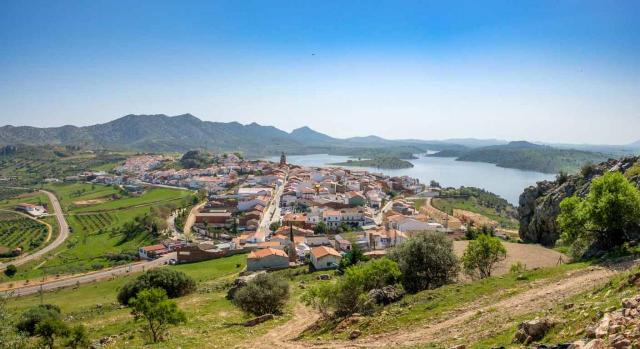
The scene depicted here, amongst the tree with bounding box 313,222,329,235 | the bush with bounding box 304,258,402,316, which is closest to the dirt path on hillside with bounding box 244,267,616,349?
the bush with bounding box 304,258,402,316

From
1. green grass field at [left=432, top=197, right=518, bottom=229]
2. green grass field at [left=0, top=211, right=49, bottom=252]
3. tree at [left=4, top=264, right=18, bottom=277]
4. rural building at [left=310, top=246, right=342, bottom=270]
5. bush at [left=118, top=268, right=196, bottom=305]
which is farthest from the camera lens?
green grass field at [left=432, top=197, right=518, bottom=229]

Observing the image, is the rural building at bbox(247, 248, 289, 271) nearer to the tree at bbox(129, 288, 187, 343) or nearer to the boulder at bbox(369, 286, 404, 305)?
the tree at bbox(129, 288, 187, 343)

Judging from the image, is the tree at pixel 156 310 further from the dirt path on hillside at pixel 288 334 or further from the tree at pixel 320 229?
the tree at pixel 320 229

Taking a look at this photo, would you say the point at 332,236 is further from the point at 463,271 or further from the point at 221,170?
the point at 221,170

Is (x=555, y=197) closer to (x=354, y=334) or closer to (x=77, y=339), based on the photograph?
(x=354, y=334)

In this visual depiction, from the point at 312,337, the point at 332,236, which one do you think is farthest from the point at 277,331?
the point at 332,236

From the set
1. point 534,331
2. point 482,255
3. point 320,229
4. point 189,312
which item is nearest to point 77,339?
point 189,312
